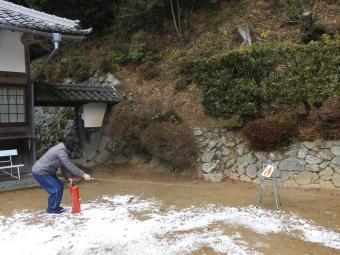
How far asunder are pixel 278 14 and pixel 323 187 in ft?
30.1

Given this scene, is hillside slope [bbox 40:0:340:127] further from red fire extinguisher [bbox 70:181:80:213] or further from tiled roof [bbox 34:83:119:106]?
red fire extinguisher [bbox 70:181:80:213]

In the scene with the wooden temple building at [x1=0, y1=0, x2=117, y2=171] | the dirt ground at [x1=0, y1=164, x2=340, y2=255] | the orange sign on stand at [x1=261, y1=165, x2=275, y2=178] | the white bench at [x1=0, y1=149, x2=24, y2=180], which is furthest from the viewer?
the white bench at [x1=0, y1=149, x2=24, y2=180]

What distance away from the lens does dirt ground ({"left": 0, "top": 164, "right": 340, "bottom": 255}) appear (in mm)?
5871

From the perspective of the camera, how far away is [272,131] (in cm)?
1006

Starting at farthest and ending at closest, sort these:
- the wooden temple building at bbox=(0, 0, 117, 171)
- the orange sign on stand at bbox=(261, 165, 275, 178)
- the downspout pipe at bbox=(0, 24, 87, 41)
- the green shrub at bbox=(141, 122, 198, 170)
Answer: the green shrub at bbox=(141, 122, 198, 170), the wooden temple building at bbox=(0, 0, 117, 171), the downspout pipe at bbox=(0, 24, 87, 41), the orange sign on stand at bbox=(261, 165, 275, 178)

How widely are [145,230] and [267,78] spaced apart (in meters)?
5.66

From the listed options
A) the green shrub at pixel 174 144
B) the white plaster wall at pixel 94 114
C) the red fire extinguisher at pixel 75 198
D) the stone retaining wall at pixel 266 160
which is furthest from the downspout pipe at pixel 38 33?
the red fire extinguisher at pixel 75 198

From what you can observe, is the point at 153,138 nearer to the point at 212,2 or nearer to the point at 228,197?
the point at 228,197

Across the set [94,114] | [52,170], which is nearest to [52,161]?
[52,170]

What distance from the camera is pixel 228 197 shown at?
29.6 feet

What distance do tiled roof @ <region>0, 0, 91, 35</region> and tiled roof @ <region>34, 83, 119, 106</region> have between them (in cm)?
211

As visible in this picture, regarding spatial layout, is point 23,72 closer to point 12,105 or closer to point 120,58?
point 12,105

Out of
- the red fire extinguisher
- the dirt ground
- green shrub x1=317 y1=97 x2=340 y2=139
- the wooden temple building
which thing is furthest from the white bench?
green shrub x1=317 y1=97 x2=340 y2=139

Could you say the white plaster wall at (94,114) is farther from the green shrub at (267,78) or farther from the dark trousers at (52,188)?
the dark trousers at (52,188)
